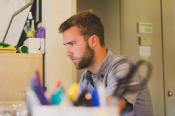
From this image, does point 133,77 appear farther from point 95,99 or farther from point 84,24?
point 84,24

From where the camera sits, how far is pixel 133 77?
0.54 metres

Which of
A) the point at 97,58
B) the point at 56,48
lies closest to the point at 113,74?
the point at 97,58

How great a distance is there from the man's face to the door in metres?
1.52

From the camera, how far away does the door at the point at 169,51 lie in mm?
2754

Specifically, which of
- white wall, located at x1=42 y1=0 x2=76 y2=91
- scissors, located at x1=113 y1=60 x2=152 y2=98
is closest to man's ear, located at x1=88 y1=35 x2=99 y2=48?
white wall, located at x1=42 y1=0 x2=76 y2=91

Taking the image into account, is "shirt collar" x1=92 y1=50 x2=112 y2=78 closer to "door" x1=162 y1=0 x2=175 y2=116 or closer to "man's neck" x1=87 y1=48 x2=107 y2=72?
"man's neck" x1=87 y1=48 x2=107 y2=72

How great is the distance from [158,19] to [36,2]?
3.82ft

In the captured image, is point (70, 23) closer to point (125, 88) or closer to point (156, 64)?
point (125, 88)

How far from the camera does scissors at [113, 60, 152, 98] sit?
50 cm

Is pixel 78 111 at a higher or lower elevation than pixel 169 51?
lower

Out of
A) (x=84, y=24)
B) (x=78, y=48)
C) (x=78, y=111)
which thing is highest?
(x=84, y=24)

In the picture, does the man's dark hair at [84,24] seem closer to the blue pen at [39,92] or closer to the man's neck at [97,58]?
the man's neck at [97,58]

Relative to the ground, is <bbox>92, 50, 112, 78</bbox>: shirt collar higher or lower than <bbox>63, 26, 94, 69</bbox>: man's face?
lower

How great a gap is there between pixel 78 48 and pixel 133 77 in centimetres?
84
